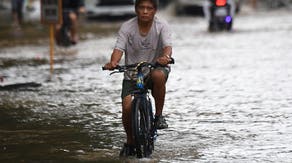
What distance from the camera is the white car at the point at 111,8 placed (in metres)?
36.8

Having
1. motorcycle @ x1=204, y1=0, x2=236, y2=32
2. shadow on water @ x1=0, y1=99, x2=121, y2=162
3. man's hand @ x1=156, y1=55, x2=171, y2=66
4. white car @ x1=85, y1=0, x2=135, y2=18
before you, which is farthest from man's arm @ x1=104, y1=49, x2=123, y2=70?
white car @ x1=85, y1=0, x2=135, y2=18

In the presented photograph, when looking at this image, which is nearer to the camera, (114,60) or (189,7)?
(114,60)

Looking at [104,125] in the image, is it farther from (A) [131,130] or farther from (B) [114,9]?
(B) [114,9]

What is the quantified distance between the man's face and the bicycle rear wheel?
852mm

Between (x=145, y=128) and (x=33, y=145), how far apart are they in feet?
5.65

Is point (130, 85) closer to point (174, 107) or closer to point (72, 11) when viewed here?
point (174, 107)

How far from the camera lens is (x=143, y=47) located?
9383 millimetres

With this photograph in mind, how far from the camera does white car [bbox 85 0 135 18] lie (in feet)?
121

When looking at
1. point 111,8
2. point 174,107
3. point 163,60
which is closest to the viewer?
point 163,60

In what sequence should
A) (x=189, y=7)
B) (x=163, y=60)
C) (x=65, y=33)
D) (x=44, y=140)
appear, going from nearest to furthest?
(x=163, y=60)
(x=44, y=140)
(x=65, y=33)
(x=189, y=7)

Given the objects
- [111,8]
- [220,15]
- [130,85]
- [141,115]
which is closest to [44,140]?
[130,85]

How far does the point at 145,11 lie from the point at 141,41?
12.5 inches

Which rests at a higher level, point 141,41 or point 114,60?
point 141,41

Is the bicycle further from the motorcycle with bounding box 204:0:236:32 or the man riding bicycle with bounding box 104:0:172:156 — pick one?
the motorcycle with bounding box 204:0:236:32
